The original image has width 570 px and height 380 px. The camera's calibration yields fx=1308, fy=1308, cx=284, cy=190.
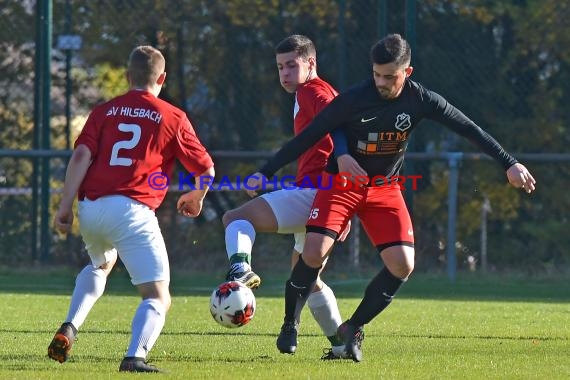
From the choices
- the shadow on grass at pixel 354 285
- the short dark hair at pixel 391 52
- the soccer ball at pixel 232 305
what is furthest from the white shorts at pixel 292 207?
the shadow on grass at pixel 354 285

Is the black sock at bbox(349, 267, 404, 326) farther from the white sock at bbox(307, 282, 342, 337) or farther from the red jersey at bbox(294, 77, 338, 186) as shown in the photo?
the red jersey at bbox(294, 77, 338, 186)

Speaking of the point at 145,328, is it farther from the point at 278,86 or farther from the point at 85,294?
the point at 278,86

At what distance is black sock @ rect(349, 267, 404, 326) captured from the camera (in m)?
7.02

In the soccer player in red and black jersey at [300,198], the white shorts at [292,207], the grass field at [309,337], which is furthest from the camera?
the white shorts at [292,207]

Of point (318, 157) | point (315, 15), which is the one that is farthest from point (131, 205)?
point (315, 15)

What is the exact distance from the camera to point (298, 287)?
7059mm

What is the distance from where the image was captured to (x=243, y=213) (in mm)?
7355

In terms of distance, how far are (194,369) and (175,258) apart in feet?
24.6

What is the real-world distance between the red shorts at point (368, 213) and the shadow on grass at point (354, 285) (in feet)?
14.0

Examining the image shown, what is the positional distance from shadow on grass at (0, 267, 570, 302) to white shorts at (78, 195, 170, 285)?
492cm

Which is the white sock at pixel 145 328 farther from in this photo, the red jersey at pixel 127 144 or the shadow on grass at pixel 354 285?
the shadow on grass at pixel 354 285

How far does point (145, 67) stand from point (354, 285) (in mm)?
6450

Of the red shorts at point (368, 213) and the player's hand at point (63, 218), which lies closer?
the player's hand at point (63, 218)

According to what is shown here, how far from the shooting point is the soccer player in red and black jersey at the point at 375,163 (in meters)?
6.87
